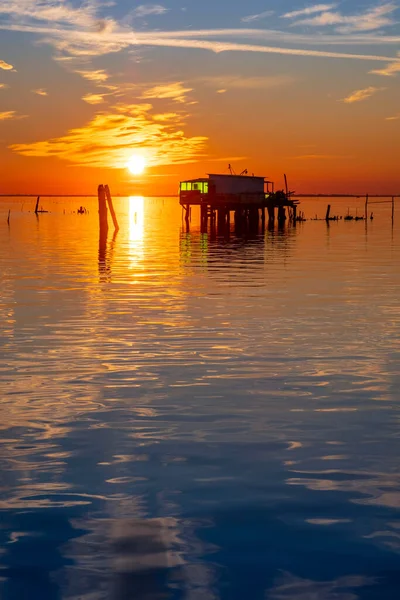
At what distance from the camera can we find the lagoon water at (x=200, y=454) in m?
5.62

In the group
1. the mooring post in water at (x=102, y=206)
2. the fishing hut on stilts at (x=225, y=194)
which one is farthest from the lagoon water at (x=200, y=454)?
the fishing hut on stilts at (x=225, y=194)

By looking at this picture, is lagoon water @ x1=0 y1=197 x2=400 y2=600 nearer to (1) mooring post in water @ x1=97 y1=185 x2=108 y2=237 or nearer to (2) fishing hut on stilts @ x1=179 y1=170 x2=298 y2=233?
(1) mooring post in water @ x1=97 y1=185 x2=108 y2=237

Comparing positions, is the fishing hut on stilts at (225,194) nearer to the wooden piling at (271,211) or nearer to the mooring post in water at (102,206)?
the wooden piling at (271,211)

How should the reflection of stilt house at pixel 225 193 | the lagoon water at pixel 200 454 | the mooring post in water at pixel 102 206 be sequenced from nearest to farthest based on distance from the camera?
the lagoon water at pixel 200 454 < the mooring post in water at pixel 102 206 < the reflection of stilt house at pixel 225 193

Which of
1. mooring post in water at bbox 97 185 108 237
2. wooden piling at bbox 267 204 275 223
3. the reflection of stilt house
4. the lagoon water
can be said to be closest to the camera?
the lagoon water

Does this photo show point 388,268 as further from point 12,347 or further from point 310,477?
point 310,477

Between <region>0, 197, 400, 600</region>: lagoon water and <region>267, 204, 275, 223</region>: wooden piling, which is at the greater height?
<region>267, 204, 275, 223</region>: wooden piling

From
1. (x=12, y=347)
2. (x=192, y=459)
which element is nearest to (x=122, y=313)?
(x=12, y=347)

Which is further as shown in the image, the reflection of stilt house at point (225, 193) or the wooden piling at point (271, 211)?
the wooden piling at point (271, 211)

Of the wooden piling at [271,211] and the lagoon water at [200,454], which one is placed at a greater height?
the wooden piling at [271,211]

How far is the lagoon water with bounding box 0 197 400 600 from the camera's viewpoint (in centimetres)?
562

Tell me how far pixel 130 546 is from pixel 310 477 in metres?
2.26

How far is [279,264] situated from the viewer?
34.4m

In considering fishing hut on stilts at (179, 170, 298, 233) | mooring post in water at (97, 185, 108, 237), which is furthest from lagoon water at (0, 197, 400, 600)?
fishing hut on stilts at (179, 170, 298, 233)
